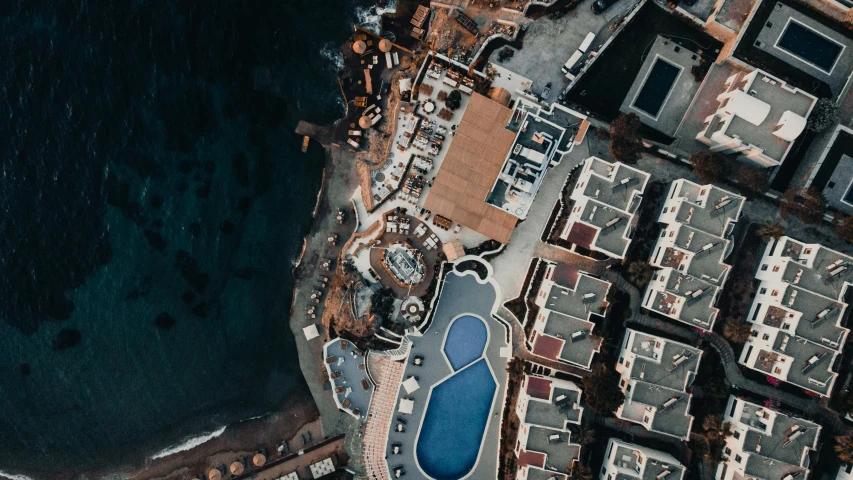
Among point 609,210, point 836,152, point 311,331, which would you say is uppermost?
point 836,152

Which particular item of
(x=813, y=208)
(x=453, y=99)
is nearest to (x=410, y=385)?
(x=453, y=99)

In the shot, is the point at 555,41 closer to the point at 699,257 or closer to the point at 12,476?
the point at 699,257

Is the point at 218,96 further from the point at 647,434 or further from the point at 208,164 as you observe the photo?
the point at 647,434

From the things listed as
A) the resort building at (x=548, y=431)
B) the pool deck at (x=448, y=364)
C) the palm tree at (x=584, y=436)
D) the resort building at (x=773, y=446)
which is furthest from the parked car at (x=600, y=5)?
the palm tree at (x=584, y=436)

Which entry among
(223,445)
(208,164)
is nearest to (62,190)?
(208,164)

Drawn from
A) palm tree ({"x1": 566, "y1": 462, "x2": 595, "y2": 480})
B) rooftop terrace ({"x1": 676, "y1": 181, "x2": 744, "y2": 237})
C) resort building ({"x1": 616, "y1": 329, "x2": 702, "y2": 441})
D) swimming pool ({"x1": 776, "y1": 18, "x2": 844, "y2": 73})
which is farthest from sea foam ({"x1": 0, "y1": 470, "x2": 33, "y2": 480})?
swimming pool ({"x1": 776, "y1": 18, "x2": 844, "y2": 73})

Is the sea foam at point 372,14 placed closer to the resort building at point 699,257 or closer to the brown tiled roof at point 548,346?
the resort building at point 699,257
